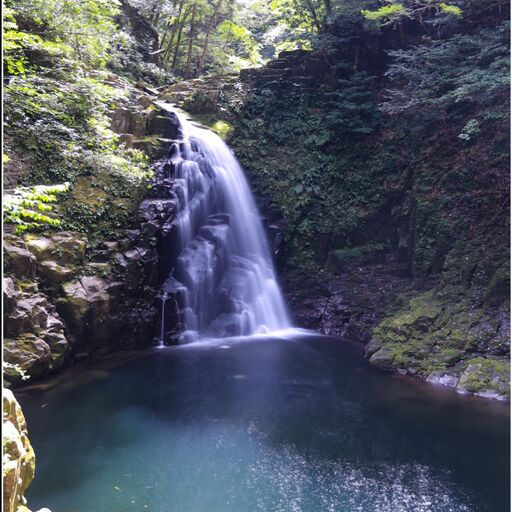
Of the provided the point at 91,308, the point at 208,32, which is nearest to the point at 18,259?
the point at 91,308

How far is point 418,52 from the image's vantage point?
1432 centimetres

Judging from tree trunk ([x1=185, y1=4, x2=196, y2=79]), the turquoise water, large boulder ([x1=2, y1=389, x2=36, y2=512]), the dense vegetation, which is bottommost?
the turquoise water

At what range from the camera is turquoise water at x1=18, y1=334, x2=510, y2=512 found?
6332 mm

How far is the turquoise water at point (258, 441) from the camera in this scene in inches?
249

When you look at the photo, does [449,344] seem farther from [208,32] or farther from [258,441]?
[208,32]

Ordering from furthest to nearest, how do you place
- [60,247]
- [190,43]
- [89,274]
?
[190,43]
[89,274]
[60,247]

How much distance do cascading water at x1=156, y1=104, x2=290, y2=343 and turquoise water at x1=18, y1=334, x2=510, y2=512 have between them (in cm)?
257

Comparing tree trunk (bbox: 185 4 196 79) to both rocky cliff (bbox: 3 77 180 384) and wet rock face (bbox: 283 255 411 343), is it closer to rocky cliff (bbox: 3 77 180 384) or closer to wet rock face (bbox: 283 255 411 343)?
rocky cliff (bbox: 3 77 180 384)

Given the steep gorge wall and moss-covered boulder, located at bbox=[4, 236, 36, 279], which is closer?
moss-covered boulder, located at bbox=[4, 236, 36, 279]

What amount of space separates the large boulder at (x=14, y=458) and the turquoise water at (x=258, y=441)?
1923 mm

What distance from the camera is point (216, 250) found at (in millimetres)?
14820

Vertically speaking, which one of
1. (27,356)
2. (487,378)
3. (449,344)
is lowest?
(487,378)

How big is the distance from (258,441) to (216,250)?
25.8ft

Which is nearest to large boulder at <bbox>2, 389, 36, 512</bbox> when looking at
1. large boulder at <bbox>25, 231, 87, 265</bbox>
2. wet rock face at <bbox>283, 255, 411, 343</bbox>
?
large boulder at <bbox>25, 231, 87, 265</bbox>
